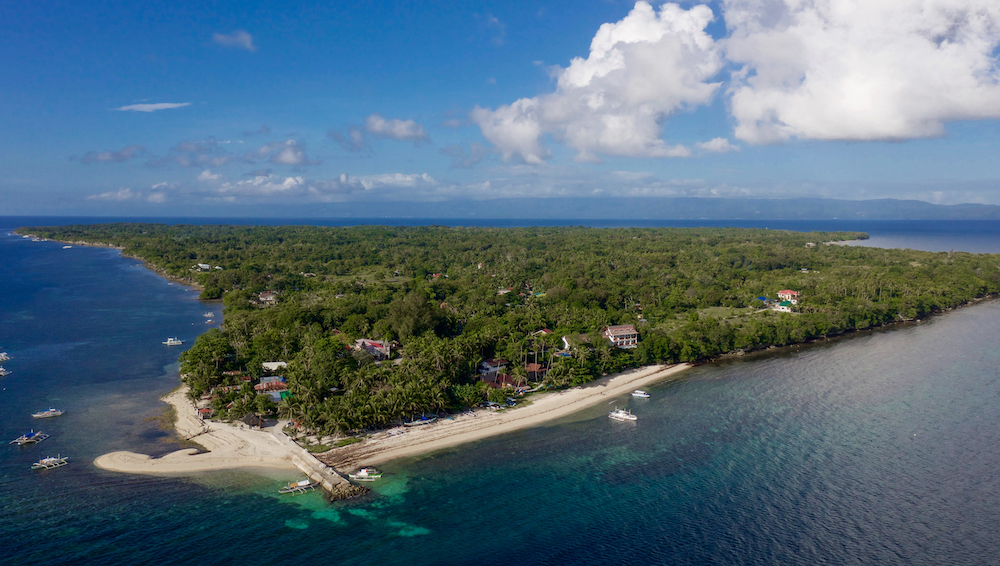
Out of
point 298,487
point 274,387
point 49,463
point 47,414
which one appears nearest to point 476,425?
point 298,487

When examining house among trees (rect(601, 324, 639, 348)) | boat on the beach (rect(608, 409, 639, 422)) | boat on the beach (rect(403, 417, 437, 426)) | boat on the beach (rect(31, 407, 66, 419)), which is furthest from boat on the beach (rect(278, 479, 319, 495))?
house among trees (rect(601, 324, 639, 348))

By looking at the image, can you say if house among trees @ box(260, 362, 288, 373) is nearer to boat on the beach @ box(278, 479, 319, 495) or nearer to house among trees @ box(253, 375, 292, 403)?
house among trees @ box(253, 375, 292, 403)

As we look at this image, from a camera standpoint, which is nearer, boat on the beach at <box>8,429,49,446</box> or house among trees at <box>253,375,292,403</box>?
boat on the beach at <box>8,429,49,446</box>

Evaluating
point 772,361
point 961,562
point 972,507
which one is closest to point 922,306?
point 772,361

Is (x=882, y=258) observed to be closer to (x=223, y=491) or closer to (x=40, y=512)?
(x=223, y=491)

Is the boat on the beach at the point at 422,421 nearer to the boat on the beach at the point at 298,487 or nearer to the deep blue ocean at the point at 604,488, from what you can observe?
the deep blue ocean at the point at 604,488

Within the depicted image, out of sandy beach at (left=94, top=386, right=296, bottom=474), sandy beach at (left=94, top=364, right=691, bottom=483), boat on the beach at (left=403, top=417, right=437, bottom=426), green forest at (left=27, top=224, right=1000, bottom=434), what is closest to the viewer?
sandy beach at (left=94, top=386, right=296, bottom=474)
